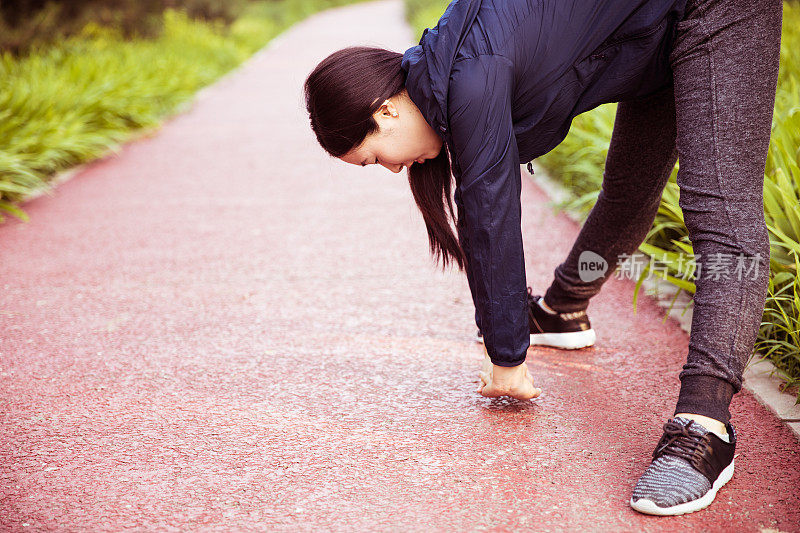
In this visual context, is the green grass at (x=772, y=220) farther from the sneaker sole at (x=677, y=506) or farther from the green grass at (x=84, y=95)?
the green grass at (x=84, y=95)

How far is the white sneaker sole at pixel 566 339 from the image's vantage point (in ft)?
9.32

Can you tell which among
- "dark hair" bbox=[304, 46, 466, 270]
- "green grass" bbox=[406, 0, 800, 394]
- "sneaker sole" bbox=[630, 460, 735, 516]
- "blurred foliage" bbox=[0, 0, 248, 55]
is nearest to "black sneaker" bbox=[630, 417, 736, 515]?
"sneaker sole" bbox=[630, 460, 735, 516]

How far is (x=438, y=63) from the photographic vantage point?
5.80 ft

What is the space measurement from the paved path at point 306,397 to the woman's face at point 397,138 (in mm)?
824

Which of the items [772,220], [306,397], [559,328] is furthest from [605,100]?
[772,220]

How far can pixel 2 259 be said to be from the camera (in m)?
4.27

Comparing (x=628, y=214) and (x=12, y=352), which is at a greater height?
(x=628, y=214)

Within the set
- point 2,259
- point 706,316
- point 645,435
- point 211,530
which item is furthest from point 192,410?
point 2,259

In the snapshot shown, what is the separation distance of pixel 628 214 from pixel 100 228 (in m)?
3.61

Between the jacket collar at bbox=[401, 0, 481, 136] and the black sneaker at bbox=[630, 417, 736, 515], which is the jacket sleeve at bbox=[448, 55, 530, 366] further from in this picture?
the black sneaker at bbox=[630, 417, 736, 515]

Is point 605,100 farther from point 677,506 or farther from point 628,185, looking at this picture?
point 677,506

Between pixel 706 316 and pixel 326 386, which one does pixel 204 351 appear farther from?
pixel 706 316

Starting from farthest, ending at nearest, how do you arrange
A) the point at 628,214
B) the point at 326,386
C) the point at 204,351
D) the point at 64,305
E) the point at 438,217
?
the point at 64,305, the point at 204,351, the point at 326,386, the point at 628,214, the point at 438,217

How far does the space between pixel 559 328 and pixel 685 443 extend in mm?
1009
